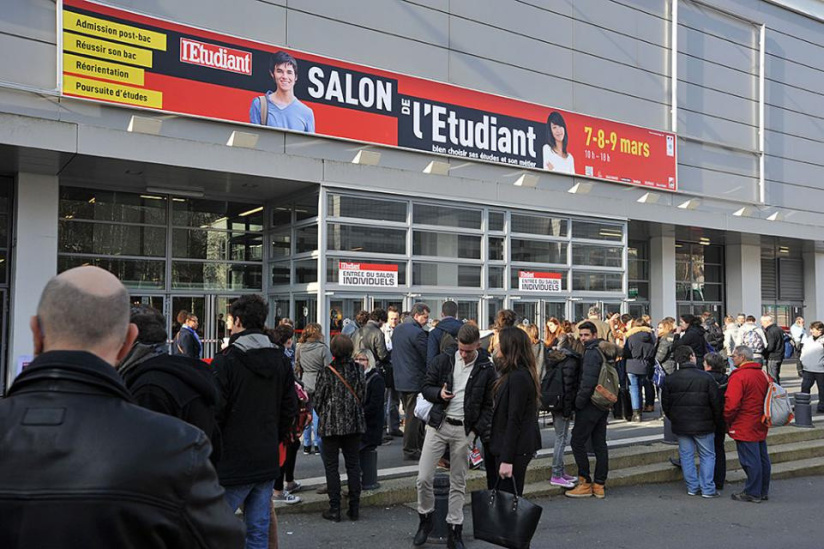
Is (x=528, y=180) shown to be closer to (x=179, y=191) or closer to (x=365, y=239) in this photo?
(x=365, y=239)

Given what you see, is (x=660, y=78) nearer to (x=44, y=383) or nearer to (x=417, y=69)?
(x=417, y=69)

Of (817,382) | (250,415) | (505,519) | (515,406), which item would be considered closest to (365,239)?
(817,382)

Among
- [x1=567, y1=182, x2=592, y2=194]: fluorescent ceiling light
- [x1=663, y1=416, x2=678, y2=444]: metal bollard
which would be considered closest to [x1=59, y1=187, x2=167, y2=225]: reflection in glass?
[x1=567, y1=182, x2=592, y2=194]: fluorescent ceiling light

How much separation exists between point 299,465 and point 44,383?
7.47 m

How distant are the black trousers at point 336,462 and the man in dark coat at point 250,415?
1905 millimetres

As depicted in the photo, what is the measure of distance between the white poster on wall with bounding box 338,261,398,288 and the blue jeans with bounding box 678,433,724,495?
25.2 ft

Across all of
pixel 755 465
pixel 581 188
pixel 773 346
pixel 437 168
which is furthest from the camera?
pixel 581 188

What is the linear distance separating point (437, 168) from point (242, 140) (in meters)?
4.87

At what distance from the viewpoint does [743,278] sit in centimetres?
2522

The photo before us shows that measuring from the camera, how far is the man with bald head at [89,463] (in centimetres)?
159

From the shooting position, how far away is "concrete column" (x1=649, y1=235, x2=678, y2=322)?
76.0 ft

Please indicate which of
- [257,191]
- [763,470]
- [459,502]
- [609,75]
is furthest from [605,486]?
[609,75]

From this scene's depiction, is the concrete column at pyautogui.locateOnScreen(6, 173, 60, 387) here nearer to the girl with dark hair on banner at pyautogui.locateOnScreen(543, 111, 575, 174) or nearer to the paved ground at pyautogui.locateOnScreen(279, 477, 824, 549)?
the paved ground at pyautogui.locateOnScreen(279, 477, 824, 549)

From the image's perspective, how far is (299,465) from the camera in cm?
885
